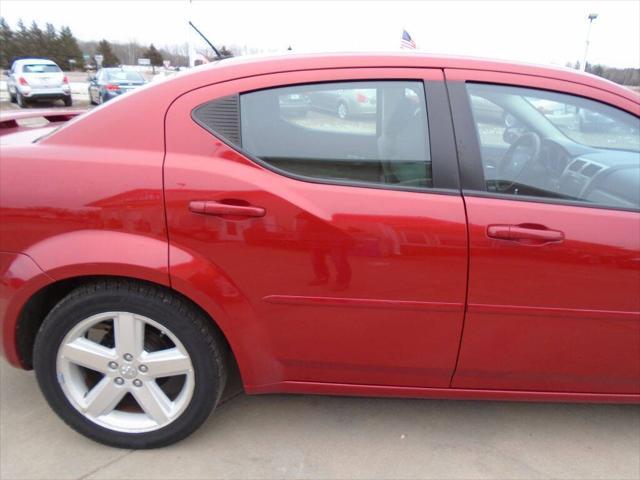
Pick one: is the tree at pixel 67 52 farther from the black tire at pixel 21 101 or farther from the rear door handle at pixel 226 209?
the rear door handle at pixel 226 209

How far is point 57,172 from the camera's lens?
1.90m

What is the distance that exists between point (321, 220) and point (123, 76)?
18.9 m

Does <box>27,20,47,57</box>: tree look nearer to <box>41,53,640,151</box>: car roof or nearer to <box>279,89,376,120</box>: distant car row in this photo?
<box>41,53,640,151</box>: car roof

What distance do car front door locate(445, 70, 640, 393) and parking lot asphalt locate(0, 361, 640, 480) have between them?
0.36 metres

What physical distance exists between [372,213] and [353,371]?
685 mm

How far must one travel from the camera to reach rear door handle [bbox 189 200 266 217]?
1.84m

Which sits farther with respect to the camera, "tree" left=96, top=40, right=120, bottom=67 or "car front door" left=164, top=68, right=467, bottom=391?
"tree" left=96, top=40, right=120, bottom=67

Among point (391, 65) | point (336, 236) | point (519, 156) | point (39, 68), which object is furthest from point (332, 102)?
point (39, 68)

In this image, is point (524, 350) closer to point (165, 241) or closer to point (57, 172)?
point (165, 241)

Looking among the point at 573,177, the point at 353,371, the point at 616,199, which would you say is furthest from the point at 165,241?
the point at 616,199

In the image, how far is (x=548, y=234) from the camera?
1836mm

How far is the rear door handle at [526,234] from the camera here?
183cm

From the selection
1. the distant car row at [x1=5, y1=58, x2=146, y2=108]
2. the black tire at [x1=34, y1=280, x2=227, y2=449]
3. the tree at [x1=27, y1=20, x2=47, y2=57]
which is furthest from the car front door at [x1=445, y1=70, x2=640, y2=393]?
the tree at [x1=27, y1=20, x2=47, y2=57]

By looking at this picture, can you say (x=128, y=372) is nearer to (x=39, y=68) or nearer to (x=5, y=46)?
(x=39, y=68)
